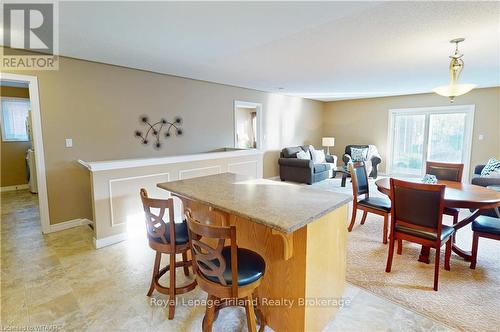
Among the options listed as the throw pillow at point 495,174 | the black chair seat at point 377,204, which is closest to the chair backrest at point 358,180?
the black chair seat at point 377,204

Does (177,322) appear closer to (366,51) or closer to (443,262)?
(443,262)

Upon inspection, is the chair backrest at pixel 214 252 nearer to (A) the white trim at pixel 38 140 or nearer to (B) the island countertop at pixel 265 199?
(B) the island countertop at pixel 265 199

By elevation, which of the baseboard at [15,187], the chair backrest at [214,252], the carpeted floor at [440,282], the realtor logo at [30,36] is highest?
the realtor logo at [30,36]

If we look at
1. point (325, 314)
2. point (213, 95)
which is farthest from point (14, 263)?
point (213, 95)

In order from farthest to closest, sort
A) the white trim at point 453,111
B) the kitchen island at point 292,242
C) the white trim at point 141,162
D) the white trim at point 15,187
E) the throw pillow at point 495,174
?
the white trim at point 453,111 → the white trim at point 15,187 → the throw pillow at point 495,174 → the white trim at point 141,162 → the kitchen island at point 292,242

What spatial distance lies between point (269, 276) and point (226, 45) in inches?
100

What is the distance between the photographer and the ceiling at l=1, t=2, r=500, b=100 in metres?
2.09

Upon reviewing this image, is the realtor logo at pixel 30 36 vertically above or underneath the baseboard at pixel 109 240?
above

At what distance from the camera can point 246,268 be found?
1.45 m

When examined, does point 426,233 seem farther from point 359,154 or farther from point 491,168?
point 359,154

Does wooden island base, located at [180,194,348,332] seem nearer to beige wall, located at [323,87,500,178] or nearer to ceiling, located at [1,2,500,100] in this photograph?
ceiling, located at [1,2,500,100]

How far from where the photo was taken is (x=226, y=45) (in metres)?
2.97

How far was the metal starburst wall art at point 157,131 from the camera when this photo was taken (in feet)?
14.0

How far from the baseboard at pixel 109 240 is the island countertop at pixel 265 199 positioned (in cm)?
141
